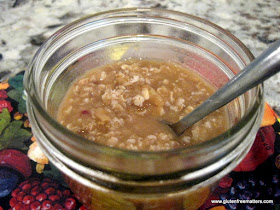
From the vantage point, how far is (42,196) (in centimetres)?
132

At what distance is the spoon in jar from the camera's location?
0.89 metres

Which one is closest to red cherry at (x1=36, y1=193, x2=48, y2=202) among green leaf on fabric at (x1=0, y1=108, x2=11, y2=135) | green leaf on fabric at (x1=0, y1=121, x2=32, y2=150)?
green leaf on fabric at (x1=0, y1=121, x2=32, y2=150)

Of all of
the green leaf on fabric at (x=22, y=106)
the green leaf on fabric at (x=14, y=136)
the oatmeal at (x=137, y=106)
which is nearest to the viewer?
the oatmeal at (x=137, y=106)

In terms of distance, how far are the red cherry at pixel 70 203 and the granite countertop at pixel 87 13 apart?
3.48 ft

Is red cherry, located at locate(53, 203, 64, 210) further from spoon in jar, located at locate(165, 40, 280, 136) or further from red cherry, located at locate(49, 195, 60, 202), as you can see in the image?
spoon in jar, located at locate(165, 40, 280, 136)

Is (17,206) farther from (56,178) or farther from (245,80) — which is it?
(245,80)

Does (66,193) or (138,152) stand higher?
(138,152)

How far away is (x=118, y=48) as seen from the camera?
5.59ft

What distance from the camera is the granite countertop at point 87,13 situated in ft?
7.27

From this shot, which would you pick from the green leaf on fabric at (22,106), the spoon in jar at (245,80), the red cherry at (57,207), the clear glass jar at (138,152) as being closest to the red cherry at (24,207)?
the red cherry at (57,207)

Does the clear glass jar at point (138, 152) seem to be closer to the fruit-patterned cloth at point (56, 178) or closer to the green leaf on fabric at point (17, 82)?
the fruit-patterned cloth at point (56, 178)

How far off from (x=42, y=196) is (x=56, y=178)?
0.10 m

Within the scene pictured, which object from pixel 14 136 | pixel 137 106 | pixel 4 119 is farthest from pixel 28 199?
pixel 137 106

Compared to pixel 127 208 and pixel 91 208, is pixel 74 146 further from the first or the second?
pixel 91 208
